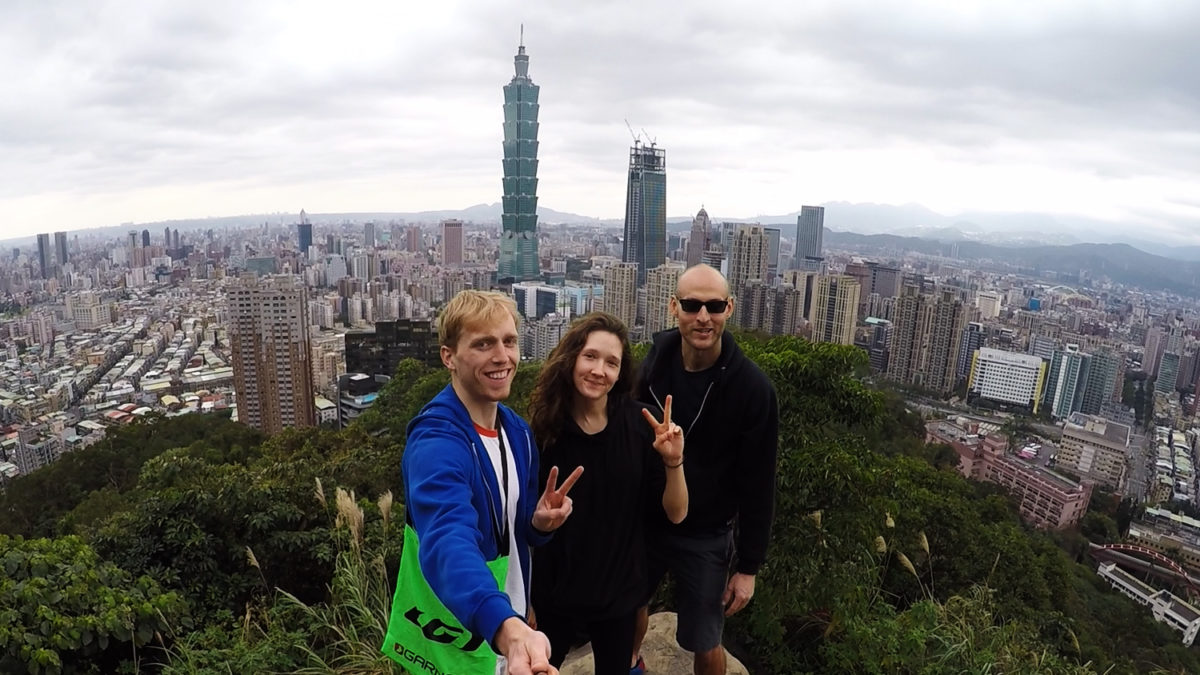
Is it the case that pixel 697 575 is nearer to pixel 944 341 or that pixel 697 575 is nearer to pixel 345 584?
pixel 345 584

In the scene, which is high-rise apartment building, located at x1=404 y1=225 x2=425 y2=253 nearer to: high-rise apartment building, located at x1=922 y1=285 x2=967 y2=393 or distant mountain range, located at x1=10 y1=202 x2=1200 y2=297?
distant mountain range, located at x1=10 y1=202 x2=1200 y2=297

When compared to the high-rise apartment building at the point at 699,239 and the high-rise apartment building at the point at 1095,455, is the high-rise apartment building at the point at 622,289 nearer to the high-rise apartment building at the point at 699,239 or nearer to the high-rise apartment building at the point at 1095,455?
the high-rise apartment building at the point at 699,239

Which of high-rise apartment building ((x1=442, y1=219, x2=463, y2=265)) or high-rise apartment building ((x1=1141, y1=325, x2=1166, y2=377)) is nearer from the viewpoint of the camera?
high-rise apartment building ((x1=1141, y1=325, x2=1166, y2=377))

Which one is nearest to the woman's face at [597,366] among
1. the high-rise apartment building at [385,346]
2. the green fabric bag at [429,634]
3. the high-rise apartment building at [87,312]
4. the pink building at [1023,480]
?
the green fabric bag at [429,634]

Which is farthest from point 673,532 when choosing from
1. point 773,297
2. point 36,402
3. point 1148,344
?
point 1148,344

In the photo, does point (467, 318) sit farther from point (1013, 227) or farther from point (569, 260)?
point (1013, 227)

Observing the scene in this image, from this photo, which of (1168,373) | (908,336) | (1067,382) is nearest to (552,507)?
(908,336)

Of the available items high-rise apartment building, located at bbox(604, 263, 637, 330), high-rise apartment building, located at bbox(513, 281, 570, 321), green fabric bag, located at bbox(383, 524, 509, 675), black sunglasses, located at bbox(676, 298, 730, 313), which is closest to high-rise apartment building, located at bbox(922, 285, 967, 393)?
high-rise apartment building, located at bbox(604, 263, 637, 330)
